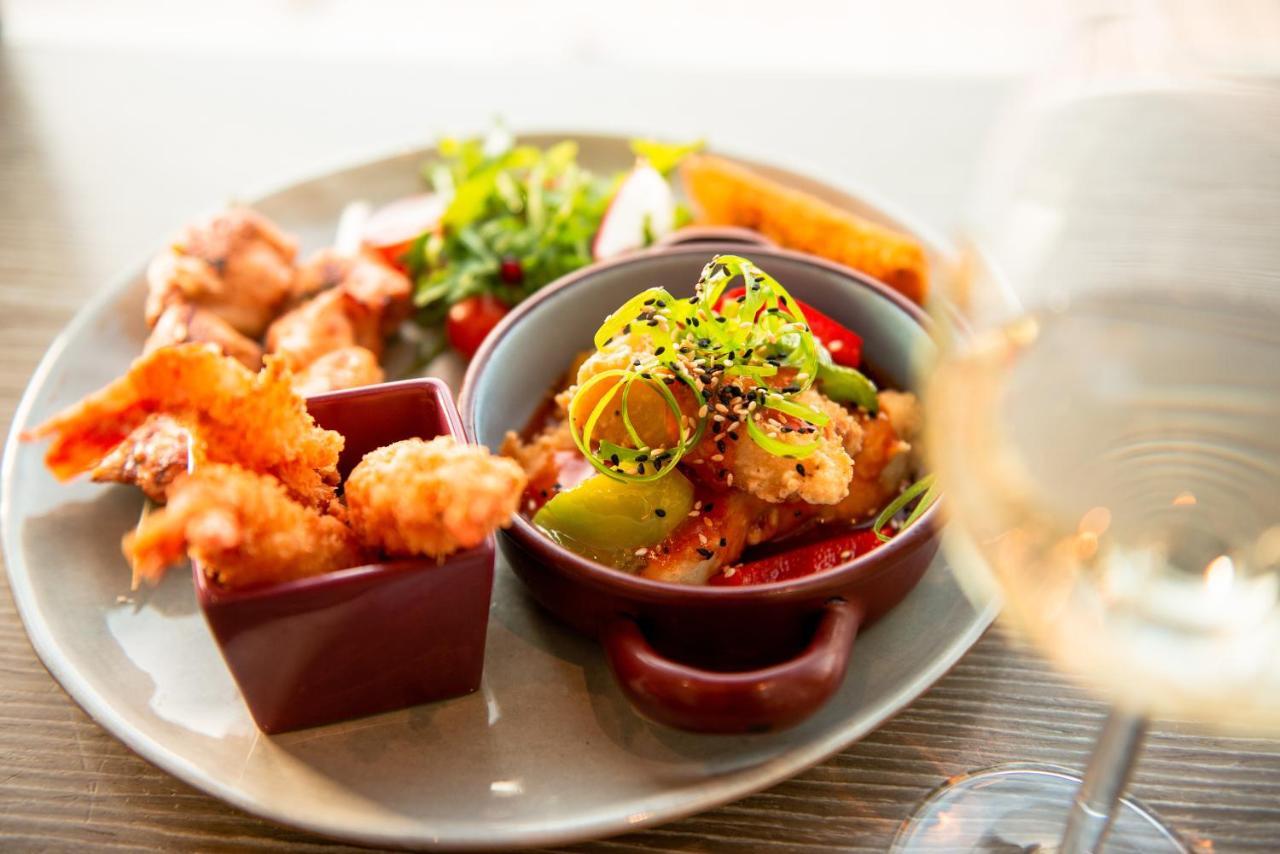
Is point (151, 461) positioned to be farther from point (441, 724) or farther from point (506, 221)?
point (506, 221)

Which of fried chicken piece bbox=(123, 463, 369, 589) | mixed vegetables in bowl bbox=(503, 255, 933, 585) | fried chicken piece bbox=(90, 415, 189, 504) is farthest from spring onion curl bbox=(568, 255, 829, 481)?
fried chicken piece bbox=(90, 415, 189, 504)

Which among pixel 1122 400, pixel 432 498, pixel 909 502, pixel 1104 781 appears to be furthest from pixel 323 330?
pixel 1104 781

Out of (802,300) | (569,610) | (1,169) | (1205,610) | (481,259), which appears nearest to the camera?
(1205,610)

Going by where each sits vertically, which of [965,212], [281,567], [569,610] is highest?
[965,212]

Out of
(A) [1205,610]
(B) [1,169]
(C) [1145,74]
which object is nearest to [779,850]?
(A) [1205,610]

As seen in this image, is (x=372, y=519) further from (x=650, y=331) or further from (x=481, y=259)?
(x=481, y=259)

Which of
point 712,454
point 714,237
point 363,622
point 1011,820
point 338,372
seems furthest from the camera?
point 714,237
